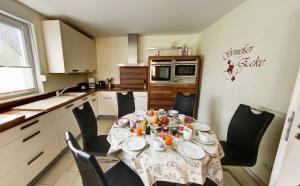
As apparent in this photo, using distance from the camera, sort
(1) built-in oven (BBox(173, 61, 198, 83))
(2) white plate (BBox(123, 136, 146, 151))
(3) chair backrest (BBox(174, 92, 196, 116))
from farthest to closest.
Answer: (1) built-in oven (BBox(173, 61, 198, 83)), (3) chair backrest (BBox(174, 92, 196, 116)), (2) white plate (BBox(123, 136, 146, 151))

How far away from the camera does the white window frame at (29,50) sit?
68.4 inches

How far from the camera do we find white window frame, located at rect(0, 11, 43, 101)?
5.70 ft

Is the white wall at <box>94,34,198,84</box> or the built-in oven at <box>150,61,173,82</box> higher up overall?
the white wall at <box>94,34,198,84</box>

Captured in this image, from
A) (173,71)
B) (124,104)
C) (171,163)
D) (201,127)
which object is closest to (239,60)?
(201,127)

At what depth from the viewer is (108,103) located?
3.20m

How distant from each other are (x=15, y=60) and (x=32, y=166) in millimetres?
1485

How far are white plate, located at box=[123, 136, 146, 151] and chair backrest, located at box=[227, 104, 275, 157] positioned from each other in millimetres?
1101

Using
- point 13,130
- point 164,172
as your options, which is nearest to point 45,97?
point 13,130

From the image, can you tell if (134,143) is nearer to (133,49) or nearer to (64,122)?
(64,122)

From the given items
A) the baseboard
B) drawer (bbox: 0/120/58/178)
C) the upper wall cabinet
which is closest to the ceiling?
the upper wall cabinet

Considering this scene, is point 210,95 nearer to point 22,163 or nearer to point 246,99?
point 246,99

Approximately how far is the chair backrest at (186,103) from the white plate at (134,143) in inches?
47.5

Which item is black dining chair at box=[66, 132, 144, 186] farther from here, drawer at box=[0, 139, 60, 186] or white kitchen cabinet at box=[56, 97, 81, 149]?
white kitchen cabinet at box=[56, 97, 81, 149]

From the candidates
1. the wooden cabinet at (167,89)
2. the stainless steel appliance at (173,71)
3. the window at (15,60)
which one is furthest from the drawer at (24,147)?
the stainless steel appliance at (173,71)
